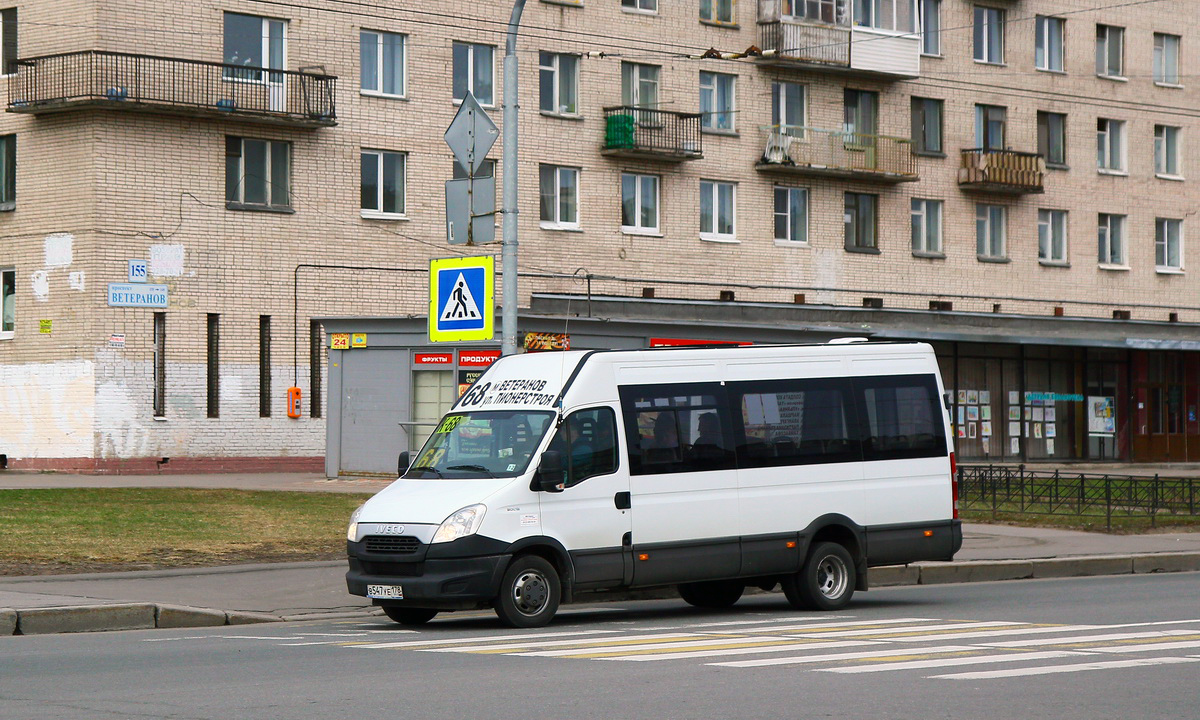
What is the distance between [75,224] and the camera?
34.6m

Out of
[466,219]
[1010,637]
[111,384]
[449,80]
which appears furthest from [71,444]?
[1010,637]

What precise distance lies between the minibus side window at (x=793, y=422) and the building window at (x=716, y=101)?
2876 cm

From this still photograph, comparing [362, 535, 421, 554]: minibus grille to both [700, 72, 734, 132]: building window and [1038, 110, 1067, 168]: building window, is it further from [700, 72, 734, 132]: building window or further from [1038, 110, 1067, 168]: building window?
[1038, 110, 1067, 168]: building window

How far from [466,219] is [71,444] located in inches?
757

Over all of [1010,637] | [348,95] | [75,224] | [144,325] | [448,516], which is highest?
[348,95]

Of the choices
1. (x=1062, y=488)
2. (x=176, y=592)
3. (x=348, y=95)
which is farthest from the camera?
(x=348, y=95)

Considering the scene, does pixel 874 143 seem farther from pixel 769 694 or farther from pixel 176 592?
pixel 769 694

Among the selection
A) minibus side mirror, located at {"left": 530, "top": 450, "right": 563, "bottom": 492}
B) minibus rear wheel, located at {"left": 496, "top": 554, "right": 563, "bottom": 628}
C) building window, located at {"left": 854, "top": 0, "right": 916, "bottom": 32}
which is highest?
building window, located at {"left": 854, "top": 0, "right": 916, "bottom": 32}

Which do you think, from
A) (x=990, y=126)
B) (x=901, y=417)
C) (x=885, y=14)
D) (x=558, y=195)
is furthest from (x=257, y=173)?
(x=901, y=417)

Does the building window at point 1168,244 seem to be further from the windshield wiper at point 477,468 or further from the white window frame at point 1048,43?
the windshield wiper at point 477,468

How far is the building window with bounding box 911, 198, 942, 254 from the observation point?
48.0 meters

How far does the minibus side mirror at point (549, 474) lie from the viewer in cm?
1357

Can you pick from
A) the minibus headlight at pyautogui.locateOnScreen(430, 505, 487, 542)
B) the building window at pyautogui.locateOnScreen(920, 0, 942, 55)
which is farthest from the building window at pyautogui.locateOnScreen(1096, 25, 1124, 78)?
the minibus headlight at pyautogui.locateOnScreen(430, 505, 487, 542)

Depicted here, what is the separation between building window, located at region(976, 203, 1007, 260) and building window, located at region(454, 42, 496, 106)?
55.0 feet
